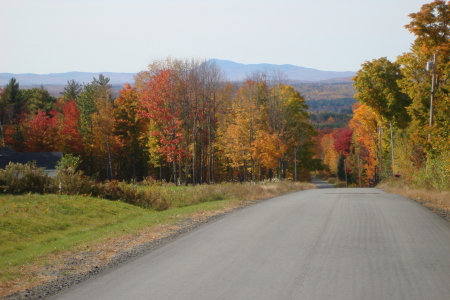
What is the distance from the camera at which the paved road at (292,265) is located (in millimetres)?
7012

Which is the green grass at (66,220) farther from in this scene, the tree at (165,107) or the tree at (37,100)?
the tree at (37,100)

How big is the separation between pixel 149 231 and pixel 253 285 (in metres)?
7.42

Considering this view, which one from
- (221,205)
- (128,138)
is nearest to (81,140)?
(128,138)

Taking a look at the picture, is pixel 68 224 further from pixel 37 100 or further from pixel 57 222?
pixel 37 100

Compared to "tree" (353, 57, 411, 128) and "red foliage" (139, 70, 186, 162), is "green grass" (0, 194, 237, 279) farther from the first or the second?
"tree" (353, 57, 411, 128)

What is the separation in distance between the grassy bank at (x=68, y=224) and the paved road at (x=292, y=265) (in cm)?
171

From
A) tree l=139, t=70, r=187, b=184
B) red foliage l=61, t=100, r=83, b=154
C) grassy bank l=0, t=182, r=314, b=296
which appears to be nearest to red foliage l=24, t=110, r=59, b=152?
red foliage l=61, t=100, r=83, b=154

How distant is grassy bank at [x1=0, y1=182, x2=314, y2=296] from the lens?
33.8 ft

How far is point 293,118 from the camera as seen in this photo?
54625 mm

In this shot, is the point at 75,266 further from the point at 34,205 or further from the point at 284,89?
the point at 284,89

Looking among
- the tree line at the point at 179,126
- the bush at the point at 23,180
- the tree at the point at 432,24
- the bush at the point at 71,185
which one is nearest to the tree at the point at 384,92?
the tree line at the point at 179,126

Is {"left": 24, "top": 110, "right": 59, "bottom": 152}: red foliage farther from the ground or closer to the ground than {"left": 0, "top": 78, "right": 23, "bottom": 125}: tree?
closer to the ground

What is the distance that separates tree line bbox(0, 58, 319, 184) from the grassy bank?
2042cm

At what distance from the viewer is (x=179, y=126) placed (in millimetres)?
51094
